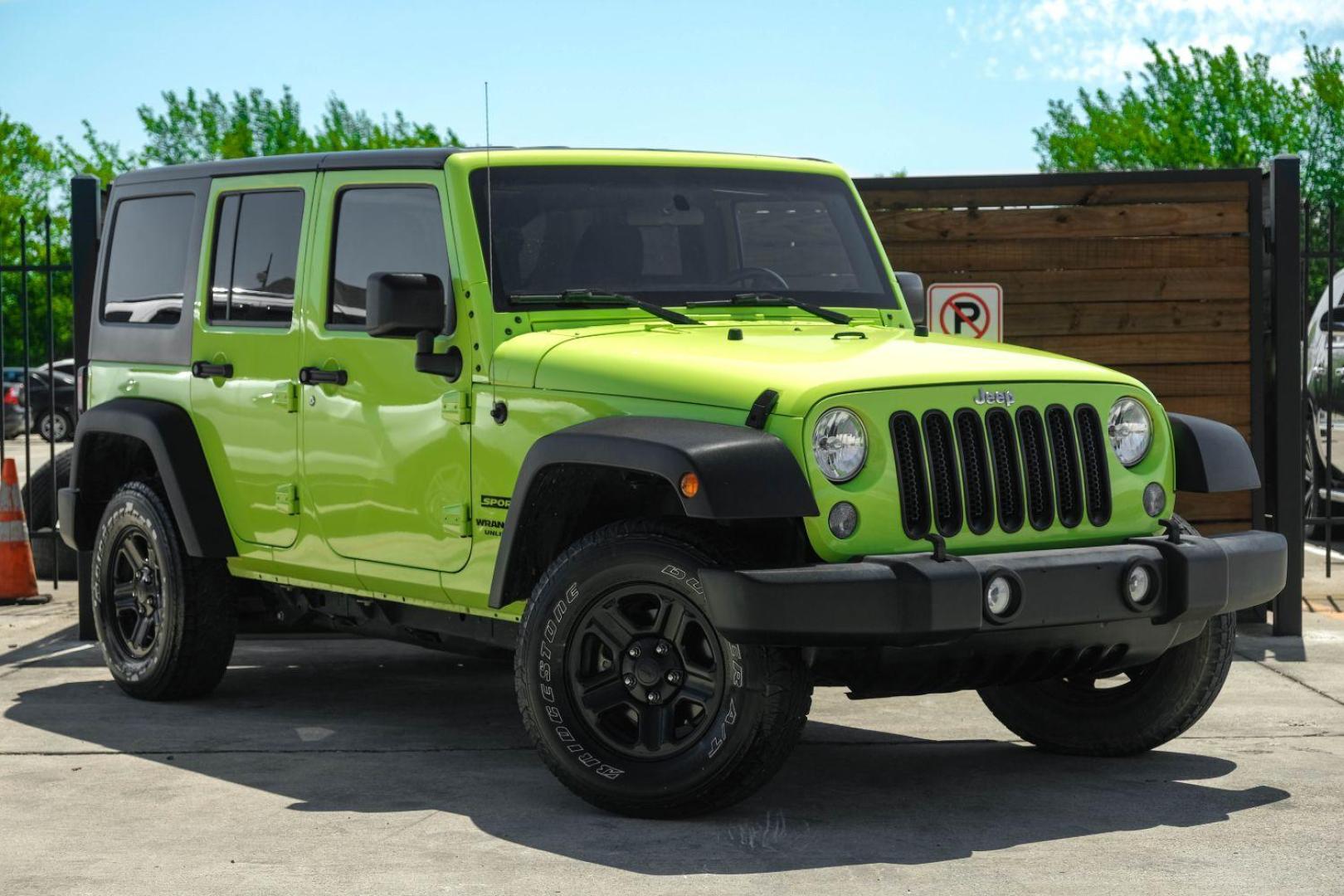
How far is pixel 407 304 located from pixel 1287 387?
5246mm

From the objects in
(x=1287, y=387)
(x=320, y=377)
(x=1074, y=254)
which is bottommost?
(x=1287, y=387)

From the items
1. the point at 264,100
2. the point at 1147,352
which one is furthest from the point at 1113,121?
the point at 1147,352

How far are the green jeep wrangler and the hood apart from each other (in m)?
0.02

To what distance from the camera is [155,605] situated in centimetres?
831

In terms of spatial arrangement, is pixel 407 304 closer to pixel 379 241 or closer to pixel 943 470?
pixel 379 241

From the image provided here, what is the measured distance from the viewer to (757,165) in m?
7.53

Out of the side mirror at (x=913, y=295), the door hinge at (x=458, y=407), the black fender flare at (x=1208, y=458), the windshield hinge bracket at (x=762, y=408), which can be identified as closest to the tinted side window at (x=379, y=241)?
the door hinge at (x=458, y=407)

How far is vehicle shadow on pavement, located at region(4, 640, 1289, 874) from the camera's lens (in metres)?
5.69

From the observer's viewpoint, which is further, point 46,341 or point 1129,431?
point 46,341

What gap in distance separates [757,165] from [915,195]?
286 cm

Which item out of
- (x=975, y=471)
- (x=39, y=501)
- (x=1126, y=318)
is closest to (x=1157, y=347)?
(x=1126, y=318)

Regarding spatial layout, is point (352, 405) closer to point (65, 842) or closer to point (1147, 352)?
point (65, 842)

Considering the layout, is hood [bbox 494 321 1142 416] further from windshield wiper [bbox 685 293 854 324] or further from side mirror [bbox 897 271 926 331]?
side mirror [bbox 897 271 926 331]

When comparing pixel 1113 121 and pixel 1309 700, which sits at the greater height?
Answer: pixel 1113 121
